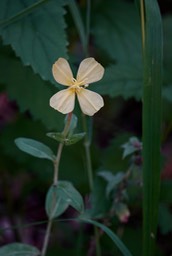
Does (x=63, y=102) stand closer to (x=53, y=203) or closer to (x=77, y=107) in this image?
(x=53, y=203)

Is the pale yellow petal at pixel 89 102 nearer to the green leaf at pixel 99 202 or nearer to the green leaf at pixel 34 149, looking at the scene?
the green leaf at pixel 34 149

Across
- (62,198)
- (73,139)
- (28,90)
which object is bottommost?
(62,198)

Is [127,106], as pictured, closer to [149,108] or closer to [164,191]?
[164,191]

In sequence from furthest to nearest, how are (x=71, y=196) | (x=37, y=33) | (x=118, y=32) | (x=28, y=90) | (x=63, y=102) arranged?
1. (x=118, y=32)
2. (x=28, y=90)
3. (x=37, y=33)
4. (x=71, y=196)
5. (x=63, y=102)

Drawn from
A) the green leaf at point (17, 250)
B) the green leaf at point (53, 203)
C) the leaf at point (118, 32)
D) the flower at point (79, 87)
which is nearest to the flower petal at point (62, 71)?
the flower at point (79, 87)

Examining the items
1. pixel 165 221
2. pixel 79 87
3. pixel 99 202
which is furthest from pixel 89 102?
pixel 165 221

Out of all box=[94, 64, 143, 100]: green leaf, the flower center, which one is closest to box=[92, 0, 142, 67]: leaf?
box=[94, 64, 143, 100]: green leaf

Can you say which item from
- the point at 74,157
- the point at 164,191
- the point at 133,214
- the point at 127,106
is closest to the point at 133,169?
the point at 164,191
